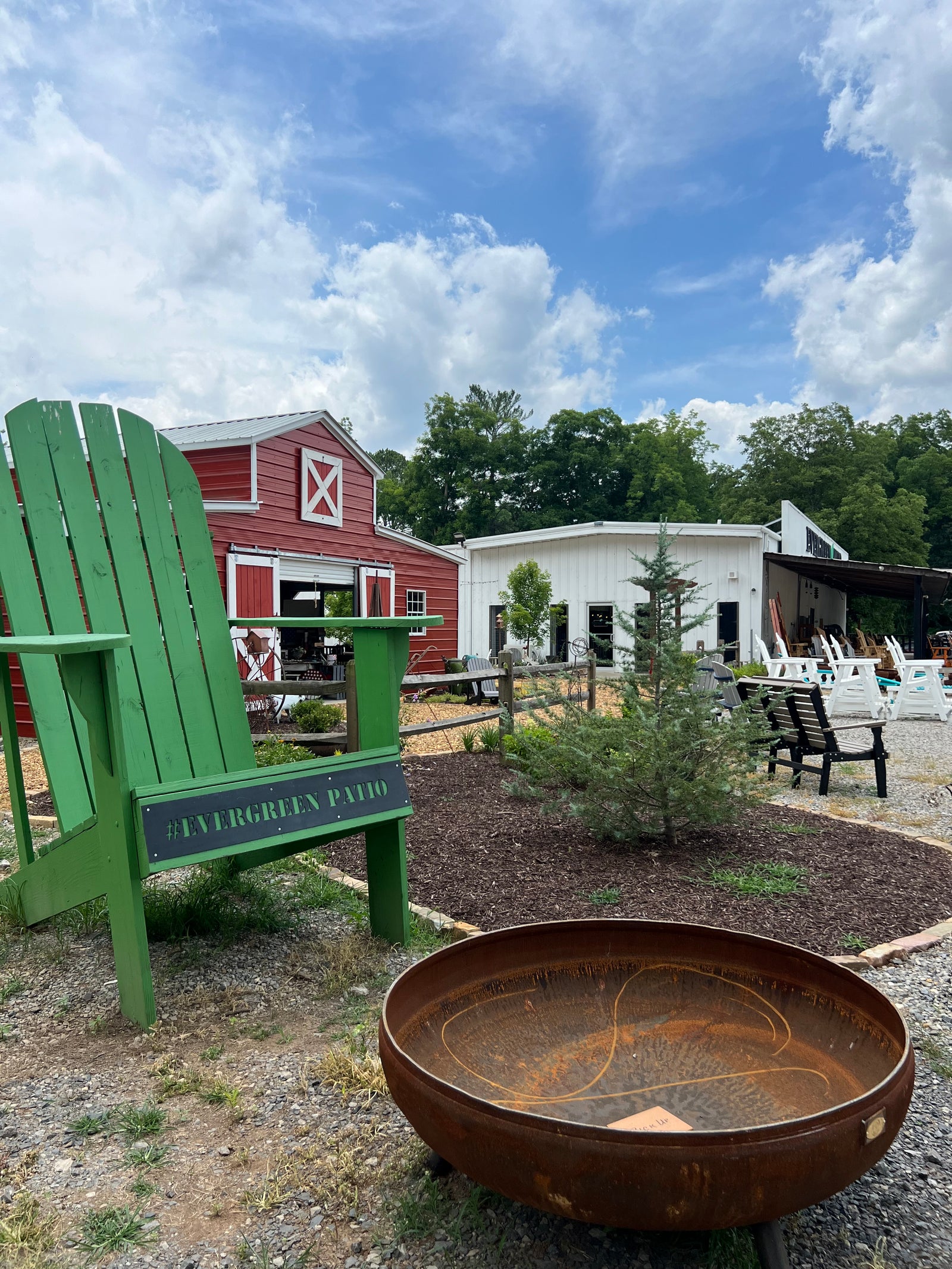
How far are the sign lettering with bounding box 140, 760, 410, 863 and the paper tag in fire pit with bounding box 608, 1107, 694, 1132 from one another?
4.00 ft

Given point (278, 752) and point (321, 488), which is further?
point (321, 488)

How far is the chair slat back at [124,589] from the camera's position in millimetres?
2715

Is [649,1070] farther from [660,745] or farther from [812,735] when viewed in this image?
[812,735]

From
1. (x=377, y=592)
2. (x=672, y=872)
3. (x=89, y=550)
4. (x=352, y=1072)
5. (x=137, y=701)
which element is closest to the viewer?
(x=352, y=1072)

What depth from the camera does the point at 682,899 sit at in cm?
329

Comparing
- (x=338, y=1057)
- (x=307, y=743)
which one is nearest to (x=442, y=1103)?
(x=338, y=1057)

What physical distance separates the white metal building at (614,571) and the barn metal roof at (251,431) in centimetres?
623

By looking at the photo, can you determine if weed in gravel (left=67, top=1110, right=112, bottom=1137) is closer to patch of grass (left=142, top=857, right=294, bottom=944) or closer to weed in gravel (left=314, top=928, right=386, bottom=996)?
weed in gravel (left=314, top=928, right=386, bottom=996)

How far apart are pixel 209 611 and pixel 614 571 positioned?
1664 centimetres

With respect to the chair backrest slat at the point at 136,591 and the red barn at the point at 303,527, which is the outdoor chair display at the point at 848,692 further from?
the chair backrest slat at the point at 136,591

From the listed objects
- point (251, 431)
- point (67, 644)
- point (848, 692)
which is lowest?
point (848, 692)

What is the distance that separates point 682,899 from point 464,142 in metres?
10.8

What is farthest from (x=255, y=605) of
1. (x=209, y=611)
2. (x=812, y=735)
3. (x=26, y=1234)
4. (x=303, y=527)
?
(x=26, y=1234)

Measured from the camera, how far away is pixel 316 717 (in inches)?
323
